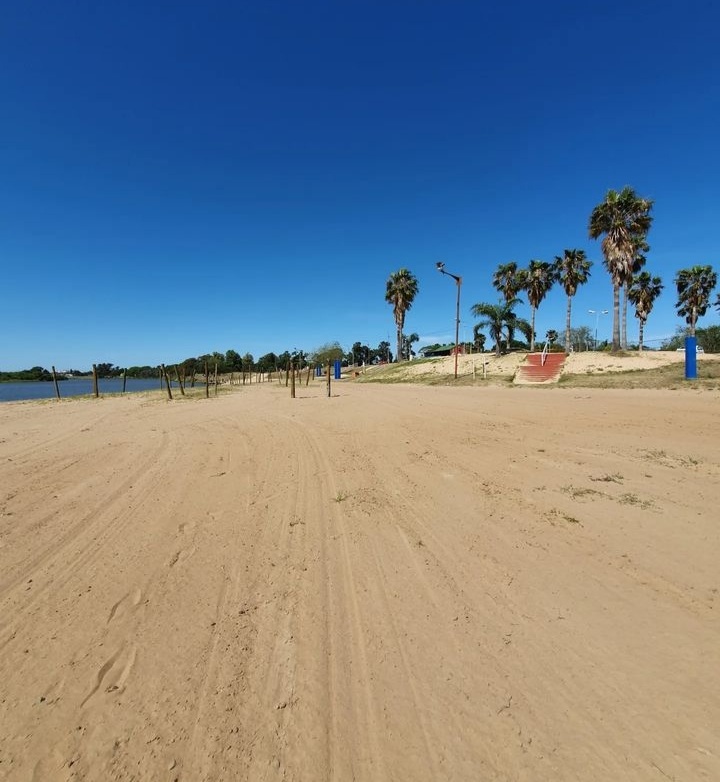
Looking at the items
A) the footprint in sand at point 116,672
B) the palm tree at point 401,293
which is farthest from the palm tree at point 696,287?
the footprint in sand at point 116,672

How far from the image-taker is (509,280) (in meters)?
40.2

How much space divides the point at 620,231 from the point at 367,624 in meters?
33.3

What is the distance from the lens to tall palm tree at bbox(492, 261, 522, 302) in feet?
129

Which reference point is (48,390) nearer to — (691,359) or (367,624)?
(367,624)

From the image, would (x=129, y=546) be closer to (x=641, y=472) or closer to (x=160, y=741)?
(x=160, y=741)

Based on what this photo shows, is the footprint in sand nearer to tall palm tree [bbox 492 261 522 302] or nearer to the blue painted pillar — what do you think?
the blue painted pillar

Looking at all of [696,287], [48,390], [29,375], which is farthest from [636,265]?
[29,375]

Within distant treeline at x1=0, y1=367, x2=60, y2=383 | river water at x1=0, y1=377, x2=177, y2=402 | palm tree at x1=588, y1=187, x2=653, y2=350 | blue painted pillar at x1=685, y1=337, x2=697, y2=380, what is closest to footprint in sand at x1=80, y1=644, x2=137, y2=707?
blue painted pillar at x1=685, y1=337, x2=697, y2=380

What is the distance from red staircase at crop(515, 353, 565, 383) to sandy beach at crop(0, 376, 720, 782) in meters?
17.4

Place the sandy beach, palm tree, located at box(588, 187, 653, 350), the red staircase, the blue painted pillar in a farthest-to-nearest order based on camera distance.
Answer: palm tree, located at box(588, 187, 653, 350)
the red staircase
the blue painted pillar
the sandy beach

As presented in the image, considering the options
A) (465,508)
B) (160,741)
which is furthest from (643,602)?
(160,741)

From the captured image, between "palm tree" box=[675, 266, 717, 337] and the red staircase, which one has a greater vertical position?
"palm tree" box=[675, 266, 717, 337]

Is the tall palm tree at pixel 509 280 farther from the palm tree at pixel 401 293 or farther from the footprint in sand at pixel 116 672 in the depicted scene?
the footprint in sand at pixel 116 672

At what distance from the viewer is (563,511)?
166 inches
